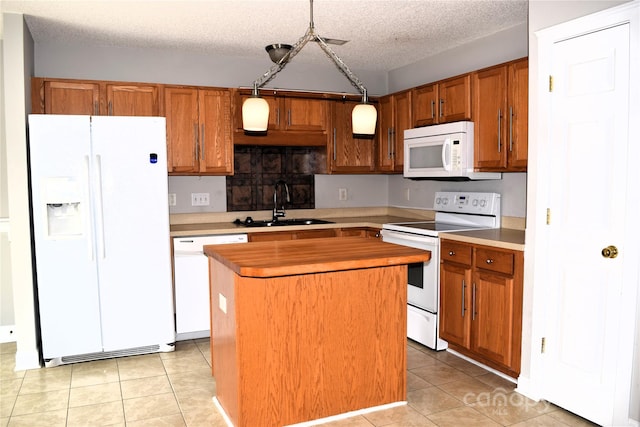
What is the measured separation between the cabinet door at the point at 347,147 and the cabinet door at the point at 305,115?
127 millimetres

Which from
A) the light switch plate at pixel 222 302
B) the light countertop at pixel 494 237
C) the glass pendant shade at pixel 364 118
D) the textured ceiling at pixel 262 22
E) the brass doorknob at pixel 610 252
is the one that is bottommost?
the light switch plate at pixel 222 302

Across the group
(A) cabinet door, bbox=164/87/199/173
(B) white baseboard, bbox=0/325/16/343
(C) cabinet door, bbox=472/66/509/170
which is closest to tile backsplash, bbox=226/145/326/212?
(A) cabinet door, bbox=164/87/199/173

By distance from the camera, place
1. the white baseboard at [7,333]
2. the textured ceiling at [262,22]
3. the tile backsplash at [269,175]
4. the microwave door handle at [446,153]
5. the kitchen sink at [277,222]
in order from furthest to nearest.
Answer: the tile backsplash at [269,175] < the kitchen sink at [277,222] < the white baseboard at [7,333] < the microwave door handle at [446,153] < the textured ceiling at [262,22]

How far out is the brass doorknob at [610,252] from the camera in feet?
8.20

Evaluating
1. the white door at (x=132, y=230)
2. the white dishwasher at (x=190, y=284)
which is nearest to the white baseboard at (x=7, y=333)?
the white door at (x=132, y=230)

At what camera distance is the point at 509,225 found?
389 cm

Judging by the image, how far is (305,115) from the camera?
4668mm

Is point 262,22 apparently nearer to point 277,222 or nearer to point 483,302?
point 277,222

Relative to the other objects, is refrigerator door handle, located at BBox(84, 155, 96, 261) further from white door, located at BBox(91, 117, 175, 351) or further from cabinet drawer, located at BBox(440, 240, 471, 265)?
cabinet drawer, located at BBox(440, 240, 471, 265)

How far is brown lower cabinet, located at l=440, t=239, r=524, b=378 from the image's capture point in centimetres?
310

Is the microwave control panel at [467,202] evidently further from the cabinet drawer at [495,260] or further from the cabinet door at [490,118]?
the cabinet drawer at [495,260]

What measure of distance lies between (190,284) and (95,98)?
166 centimetres

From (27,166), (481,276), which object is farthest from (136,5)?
(481,276)

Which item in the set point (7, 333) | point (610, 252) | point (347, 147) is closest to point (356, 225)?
point (347, 147)
